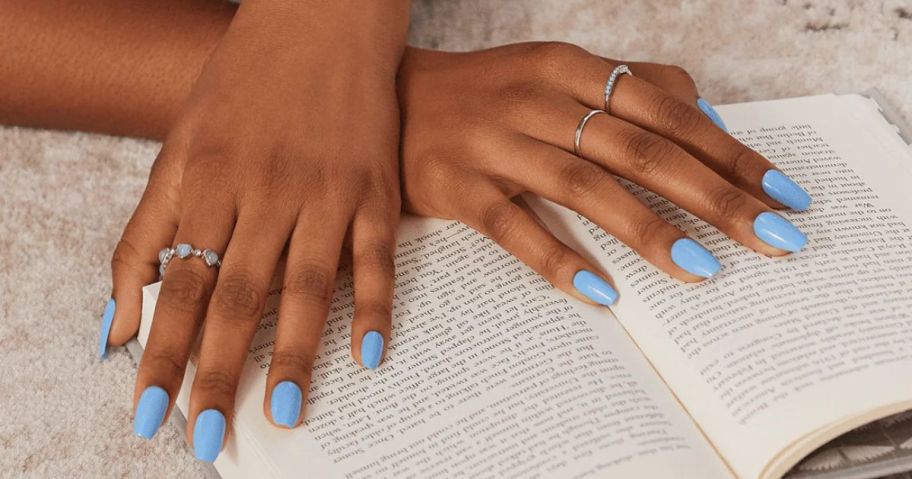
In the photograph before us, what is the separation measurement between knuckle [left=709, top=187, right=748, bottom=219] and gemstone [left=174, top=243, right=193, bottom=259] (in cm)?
37

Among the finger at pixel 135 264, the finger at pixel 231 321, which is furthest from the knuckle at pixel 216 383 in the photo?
the finger at pixel 135 264

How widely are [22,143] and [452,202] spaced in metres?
0.44

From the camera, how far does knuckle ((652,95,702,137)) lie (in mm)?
750

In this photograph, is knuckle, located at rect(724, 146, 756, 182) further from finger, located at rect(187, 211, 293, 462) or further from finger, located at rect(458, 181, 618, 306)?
finger, located at rect(187, 211, 293, 462)

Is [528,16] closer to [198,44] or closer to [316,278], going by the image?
[198,44]

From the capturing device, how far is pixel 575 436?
0.62 meters

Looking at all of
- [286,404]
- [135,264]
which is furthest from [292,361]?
[135,264]

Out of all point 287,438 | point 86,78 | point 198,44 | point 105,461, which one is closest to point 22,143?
point 86,78

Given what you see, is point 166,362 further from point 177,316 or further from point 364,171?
point 364,171

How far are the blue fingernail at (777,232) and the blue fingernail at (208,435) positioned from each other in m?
0.38

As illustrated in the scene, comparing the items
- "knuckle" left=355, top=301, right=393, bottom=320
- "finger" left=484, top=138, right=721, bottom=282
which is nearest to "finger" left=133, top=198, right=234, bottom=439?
"knuckle" left=355, top=301, right=393, bottom=320

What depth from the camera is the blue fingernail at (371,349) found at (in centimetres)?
67

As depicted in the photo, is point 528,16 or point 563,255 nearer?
point 563,255

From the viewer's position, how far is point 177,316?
674mm
